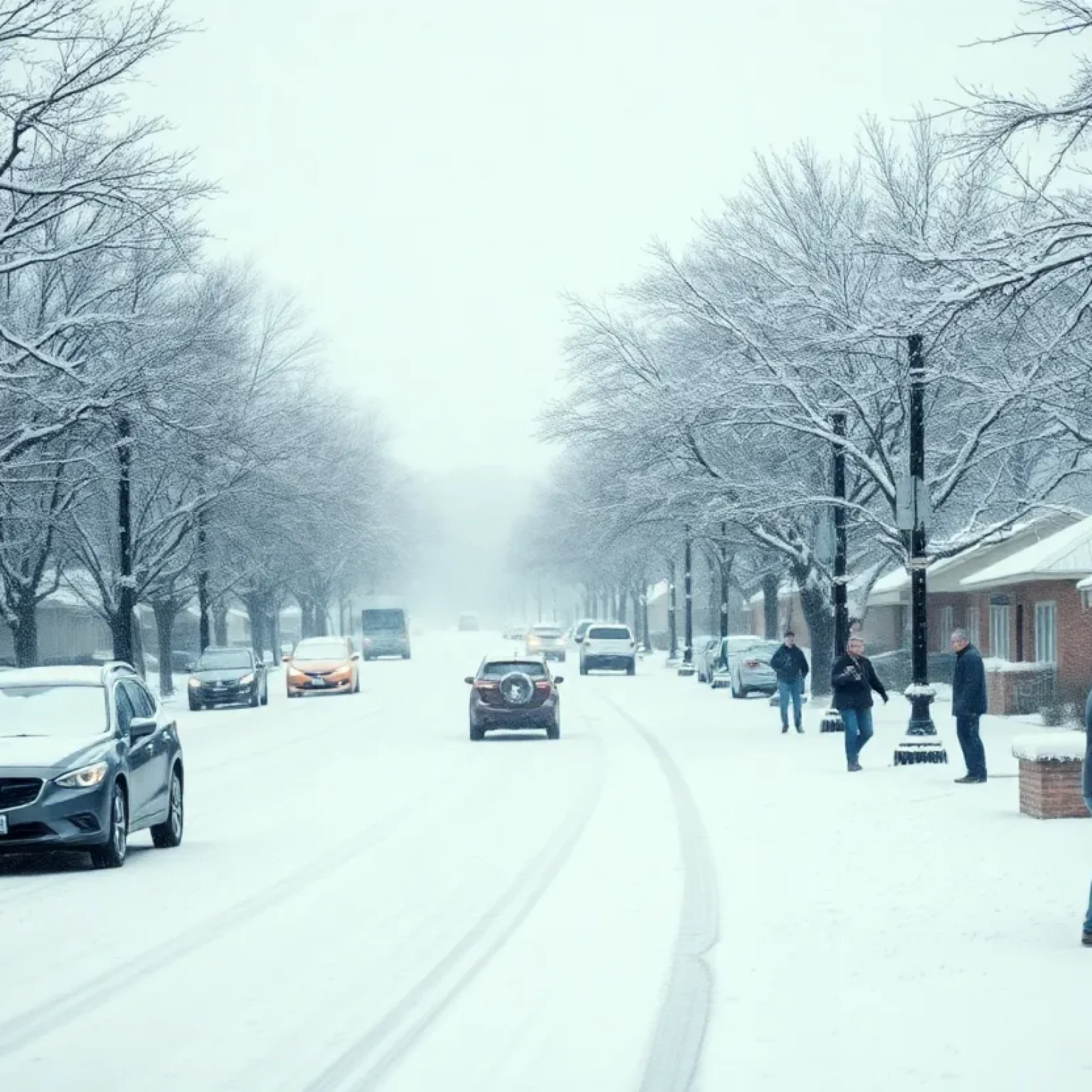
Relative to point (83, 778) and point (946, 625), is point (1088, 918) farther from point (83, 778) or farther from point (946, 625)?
point (946, 625)

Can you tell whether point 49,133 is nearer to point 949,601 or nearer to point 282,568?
point 949,601

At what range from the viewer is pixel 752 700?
45.9 meters

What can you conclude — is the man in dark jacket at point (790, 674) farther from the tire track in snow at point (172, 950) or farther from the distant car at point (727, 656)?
the distant car at point (727, 656)

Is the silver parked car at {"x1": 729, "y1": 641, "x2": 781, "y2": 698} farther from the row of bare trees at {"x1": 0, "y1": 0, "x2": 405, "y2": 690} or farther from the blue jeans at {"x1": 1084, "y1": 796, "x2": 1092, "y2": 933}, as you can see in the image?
the blue jeans at {"x1": 1084, "y1": 796, "x2": 1092, "y2": 933}

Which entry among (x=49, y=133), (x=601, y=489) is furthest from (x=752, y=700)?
(x=49, y=133)

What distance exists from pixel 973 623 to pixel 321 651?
18915 mm

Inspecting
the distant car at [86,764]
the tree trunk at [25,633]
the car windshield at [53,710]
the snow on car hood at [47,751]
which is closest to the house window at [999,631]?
the tree trunk at [25,633]

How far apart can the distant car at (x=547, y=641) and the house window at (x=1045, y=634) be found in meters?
39.8

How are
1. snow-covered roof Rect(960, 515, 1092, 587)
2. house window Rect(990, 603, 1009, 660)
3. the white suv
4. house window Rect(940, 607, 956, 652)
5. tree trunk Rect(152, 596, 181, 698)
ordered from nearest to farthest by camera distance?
snow-covered roof Rect(960, 515, 1092, 587) → house window Rect(990, 603, 1009, 660) → tree trunk Rect(152, 596, 181, 698) → house window Rect(940, 607, 956, 652) → the white suv

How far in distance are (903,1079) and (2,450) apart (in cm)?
2255

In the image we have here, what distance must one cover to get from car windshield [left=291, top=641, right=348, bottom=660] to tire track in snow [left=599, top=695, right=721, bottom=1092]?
116 ft

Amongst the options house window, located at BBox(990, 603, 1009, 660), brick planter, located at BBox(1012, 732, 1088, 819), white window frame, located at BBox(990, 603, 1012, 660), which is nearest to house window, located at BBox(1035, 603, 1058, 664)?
white window frame, located at BBox(990, 603, 1012, 660)

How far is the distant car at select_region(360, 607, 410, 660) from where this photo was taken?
88625 mm

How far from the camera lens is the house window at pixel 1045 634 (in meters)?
41.6
